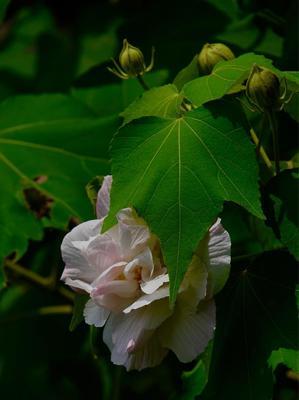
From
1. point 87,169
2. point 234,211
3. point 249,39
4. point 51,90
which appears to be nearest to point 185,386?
point 234,211

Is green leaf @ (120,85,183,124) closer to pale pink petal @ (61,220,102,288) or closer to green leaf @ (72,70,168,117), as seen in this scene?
pale pink petal @ (61,220,102,288)

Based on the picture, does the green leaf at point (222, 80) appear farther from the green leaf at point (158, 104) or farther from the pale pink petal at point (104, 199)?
the pale pink petal at point (104, 199)

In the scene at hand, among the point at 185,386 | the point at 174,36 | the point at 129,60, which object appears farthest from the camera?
the point at 174,36

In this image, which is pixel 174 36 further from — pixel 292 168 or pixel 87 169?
pixel 292 168

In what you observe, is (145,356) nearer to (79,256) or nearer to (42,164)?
(79,256)

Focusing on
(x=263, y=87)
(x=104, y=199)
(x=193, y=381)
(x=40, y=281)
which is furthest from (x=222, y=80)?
(x=40, y=281)
